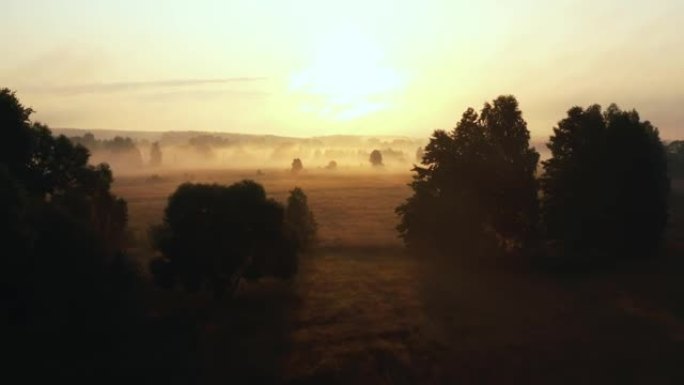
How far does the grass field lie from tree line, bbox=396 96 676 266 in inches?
216

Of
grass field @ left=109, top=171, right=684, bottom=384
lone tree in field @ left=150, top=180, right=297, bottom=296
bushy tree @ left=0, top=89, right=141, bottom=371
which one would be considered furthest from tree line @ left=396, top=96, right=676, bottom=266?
bushy tree @ left=0, top=89, right=141, bottom=371

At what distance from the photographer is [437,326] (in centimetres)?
4122

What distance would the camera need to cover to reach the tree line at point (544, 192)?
64312mm

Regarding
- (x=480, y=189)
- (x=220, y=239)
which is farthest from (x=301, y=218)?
(x=220, y=239)

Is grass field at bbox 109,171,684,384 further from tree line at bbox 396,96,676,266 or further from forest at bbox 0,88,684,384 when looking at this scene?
tree line at bbox 396,96,676,266

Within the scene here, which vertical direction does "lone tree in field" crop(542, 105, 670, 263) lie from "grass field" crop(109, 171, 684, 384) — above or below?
above

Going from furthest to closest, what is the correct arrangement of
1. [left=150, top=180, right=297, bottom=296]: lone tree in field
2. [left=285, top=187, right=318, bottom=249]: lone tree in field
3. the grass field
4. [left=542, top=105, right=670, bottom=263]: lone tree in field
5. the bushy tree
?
[left=285, top=187, right=318, bottom=249]: lone tree in field, [left=542, top=105, right=670, bottom=263]: lone tree in field, [left=150, top=180, right=297, bottom=296]: lone tree in field, the bushy tree, the grass field

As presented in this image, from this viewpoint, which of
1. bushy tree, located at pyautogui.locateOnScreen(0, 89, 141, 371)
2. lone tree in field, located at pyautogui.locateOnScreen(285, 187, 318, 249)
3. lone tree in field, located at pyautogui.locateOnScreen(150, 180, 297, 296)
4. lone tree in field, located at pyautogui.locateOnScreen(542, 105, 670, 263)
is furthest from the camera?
lone tree in field, located at pyautogui.locateOnScreen(285, 187, 318, 249)

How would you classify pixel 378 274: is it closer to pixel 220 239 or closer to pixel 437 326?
pixel 437 326

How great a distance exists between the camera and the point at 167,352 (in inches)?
1395

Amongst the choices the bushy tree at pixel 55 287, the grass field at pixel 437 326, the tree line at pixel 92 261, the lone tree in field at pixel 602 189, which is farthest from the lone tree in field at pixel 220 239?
the lone tree in field at pixel 602 189

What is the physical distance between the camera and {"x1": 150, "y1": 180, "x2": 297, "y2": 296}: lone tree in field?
45.5 m

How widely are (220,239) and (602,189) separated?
44.0 m

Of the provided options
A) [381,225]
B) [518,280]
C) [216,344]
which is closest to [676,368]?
[518,280]
